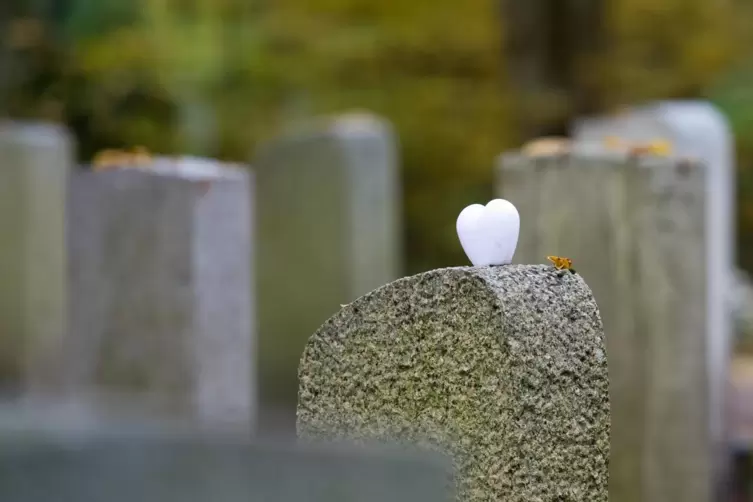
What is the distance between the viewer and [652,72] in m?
→ 11.3

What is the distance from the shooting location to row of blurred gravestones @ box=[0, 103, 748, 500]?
4.55m

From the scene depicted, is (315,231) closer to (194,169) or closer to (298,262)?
(298,262)

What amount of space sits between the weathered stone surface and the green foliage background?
8395 mm

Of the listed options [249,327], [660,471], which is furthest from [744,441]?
[249,327]

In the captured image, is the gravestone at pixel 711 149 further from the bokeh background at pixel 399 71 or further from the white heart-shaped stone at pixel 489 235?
the bokeh background at pixel 399 71

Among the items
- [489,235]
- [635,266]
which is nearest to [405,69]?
[635,266]

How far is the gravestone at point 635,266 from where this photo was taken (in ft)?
14.9

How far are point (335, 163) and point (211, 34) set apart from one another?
16.7 ft

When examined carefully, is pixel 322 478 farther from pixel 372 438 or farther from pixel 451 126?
pixel 451 126

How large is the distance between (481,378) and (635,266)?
2432 millimetres

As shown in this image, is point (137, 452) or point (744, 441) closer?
point (137, 452)

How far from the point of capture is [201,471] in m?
1.77

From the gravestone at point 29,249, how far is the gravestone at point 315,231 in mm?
1222

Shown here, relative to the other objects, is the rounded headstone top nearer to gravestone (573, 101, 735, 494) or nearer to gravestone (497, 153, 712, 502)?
gravestone (497, 153, 712, 502)
